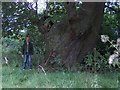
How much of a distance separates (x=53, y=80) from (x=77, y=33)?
2469 millimetres

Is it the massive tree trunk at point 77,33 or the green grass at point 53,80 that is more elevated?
the massive tree trunk at point 77,33

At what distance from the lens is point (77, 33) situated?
29.9 ft

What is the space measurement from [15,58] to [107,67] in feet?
11.0

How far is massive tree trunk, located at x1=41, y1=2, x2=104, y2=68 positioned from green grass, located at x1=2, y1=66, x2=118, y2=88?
1.27 metres

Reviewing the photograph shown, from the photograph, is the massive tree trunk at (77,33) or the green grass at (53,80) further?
the massive tree trunk at (77,33)

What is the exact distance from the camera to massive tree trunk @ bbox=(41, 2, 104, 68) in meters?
9.08

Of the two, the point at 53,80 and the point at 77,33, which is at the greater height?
the point at 77,33

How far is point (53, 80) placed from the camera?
709cm

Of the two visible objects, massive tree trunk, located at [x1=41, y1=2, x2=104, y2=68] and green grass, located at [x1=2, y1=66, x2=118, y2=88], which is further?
massive tree trunk, located at [x1=41, y1=2, x2=104, y2=68]

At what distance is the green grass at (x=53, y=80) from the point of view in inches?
262

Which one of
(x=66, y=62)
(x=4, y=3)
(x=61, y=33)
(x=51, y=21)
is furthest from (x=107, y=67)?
(x=4, y=3)

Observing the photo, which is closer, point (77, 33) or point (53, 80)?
point (53, 80)

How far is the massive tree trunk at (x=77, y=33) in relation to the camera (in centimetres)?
908

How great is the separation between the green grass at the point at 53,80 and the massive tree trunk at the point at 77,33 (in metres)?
1.27
